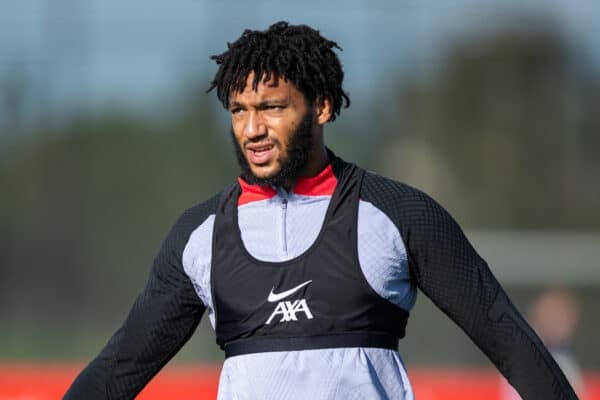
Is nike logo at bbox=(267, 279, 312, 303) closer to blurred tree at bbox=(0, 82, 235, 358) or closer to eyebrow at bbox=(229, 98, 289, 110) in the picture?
eyebrow at bbox=(229, 98, 289, 110)

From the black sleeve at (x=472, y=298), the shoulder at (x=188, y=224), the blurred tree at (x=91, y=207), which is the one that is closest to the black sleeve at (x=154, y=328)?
→ the shoulder at (x=188, y=224)

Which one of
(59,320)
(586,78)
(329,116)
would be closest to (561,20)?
(586,78)

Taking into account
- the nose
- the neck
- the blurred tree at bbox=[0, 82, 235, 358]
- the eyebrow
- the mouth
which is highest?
the eyebrow

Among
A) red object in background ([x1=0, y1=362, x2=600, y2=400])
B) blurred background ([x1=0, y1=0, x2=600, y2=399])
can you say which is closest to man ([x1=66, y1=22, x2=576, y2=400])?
red object in background ([x1=0, y1=362, x2=600, y2=400])

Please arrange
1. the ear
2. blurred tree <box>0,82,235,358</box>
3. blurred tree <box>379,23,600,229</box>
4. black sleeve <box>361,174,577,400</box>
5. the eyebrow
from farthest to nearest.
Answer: blurred tree <box>379,23,600,229</box>, blurred tree <box>0,82,235,358</box>, the ear, the eyebrow, black sleeve <box>361,174,577,400</box>

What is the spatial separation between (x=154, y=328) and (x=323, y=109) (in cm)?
75

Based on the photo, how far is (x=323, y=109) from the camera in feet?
11.7

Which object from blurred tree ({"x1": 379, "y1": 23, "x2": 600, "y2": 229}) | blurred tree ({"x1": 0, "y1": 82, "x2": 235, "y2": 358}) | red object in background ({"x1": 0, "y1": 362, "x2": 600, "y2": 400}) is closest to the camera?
red object in background ({"x1": 0, "y1": 362, "x2": 600, "y2": 400})

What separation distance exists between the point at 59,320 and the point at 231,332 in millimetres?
13443

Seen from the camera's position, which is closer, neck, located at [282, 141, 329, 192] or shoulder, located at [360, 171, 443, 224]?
shoulder, located at [360, 171, 443, 224]

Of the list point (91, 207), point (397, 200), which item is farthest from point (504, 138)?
point (397, 200)

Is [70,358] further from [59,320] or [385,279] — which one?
[385,279]

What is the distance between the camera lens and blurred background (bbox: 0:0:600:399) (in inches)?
653

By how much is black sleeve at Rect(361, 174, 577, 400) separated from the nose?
36 cm
